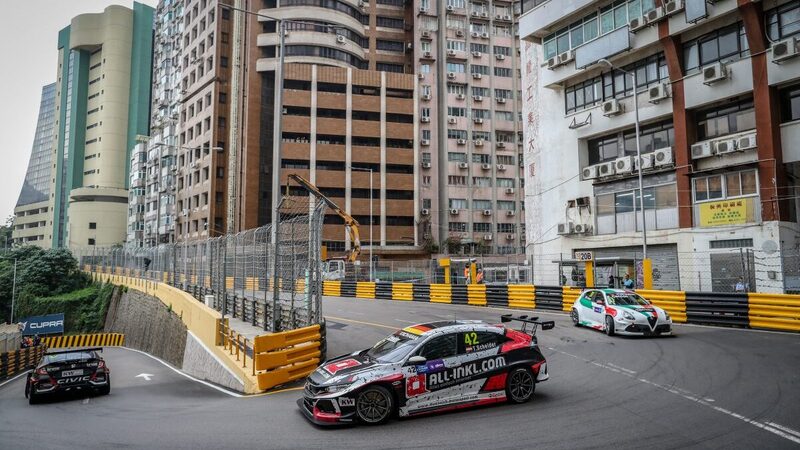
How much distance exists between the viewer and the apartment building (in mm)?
68625

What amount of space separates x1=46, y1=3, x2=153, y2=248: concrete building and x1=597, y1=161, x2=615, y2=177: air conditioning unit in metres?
109

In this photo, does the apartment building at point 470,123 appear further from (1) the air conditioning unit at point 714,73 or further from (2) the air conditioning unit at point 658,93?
(1) the air conditioning unit at point 714,73

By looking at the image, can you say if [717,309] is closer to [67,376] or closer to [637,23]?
[637,23]

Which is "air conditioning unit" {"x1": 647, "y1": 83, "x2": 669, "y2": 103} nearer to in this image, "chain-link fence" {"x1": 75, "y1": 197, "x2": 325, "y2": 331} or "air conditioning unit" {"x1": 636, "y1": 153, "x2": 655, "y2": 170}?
"air conditioning unit" {"x1": 636, "y1": 153, "x2": 655, "y2": 170}

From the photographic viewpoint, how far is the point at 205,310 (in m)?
16.4

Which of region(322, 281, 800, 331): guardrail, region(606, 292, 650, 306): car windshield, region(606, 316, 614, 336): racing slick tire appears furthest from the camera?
region(322, 281, 800, 331): guardrail

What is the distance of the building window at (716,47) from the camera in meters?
26.0

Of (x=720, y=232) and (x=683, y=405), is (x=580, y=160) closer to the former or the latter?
(x=720, y=232)

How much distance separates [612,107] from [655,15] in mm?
5125

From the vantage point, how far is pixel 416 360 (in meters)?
8.14

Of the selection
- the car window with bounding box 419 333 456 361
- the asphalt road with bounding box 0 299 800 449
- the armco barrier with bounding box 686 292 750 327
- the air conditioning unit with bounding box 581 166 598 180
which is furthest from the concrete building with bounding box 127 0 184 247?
the car window with bounding box 419 333 456 361

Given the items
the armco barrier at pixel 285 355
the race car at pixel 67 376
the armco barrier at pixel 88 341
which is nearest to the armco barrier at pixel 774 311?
the armco barrier at pixel 285 355

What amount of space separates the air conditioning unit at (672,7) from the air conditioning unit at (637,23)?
116 centimetres

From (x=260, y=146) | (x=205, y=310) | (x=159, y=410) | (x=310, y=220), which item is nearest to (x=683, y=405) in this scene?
(x=310, y=220)
